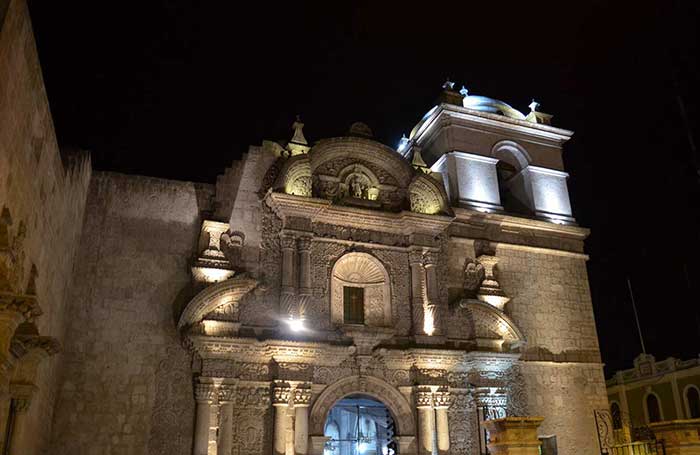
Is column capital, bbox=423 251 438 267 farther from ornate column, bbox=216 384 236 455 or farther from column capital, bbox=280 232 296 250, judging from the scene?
ornate column, bbox=216 384 236 455

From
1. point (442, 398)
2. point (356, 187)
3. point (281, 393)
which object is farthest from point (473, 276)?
point (281, 393)

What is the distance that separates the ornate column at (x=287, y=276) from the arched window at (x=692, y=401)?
18.5 meters

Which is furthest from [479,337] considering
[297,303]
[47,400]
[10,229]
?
[10,229]

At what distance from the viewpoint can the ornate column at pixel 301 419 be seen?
37.8 feet

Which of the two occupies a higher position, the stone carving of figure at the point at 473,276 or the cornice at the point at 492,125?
the cornice at the point at 492,125

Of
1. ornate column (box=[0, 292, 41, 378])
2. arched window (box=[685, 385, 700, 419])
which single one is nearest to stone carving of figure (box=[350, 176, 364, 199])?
ornate column (box=[0, 292, 41, 378])

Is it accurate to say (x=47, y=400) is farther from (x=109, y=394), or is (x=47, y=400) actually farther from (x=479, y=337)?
(x=479, y=337)

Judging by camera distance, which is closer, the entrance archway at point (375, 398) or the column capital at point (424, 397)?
the entrance archway at point (375, 398)

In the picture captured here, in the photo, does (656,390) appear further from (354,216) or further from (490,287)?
(354,216)

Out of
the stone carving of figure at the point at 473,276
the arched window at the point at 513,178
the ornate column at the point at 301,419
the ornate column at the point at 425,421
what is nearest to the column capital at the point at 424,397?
the ornate column at the point at 425,421

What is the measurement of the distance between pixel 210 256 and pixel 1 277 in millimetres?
6420

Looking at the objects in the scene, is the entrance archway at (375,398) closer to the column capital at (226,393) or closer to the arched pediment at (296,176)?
the column capital at (226,393)

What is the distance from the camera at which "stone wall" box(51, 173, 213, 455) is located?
1091 cm

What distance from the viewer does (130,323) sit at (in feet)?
38.1
